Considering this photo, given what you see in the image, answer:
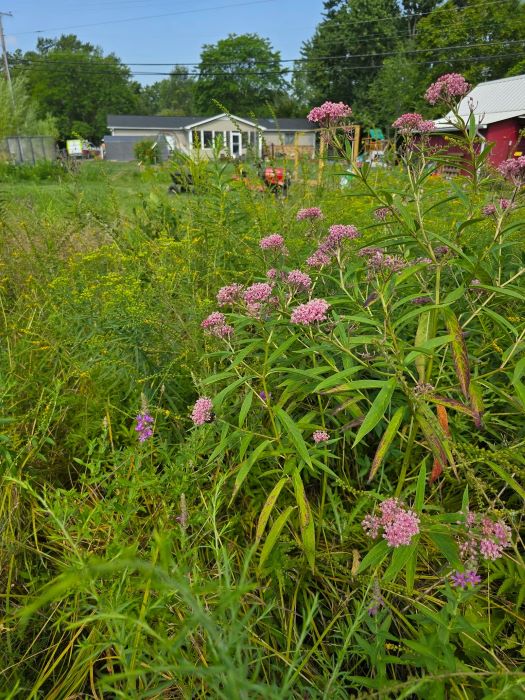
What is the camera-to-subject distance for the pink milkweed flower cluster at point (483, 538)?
113 centimetres

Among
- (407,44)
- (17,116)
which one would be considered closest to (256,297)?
(17,116)

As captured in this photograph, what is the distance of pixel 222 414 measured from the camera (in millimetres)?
1699

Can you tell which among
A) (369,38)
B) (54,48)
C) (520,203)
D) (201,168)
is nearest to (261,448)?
(520,203)

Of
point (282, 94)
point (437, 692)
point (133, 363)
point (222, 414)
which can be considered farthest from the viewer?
point (282, 94)

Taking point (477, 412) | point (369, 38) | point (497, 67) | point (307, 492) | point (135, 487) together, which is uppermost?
point (369, 38)

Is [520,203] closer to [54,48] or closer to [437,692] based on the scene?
[437,692]

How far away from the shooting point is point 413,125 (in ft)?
6.39

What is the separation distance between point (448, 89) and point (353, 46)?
177 feet

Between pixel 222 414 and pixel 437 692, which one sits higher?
pixel 222 414

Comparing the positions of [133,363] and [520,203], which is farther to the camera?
[133,363]

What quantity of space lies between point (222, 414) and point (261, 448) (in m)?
0.26

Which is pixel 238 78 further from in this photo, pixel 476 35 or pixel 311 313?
pixel 311 313

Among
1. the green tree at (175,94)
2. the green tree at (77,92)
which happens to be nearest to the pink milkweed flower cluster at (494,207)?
the green tree at (77,92)

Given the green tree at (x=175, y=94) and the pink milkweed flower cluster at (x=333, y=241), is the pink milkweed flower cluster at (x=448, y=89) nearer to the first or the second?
the pink milkweed flower cluster at (x=333, y=241)
